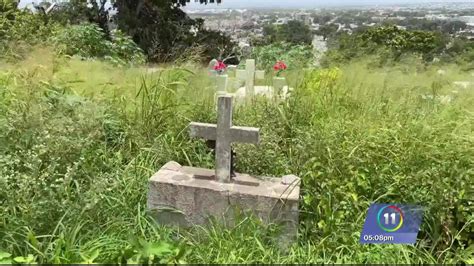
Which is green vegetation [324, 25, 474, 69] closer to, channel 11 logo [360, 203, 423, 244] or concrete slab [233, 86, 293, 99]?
concrete slab [233, 86, 293, 99]

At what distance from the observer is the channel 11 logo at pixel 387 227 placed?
7.86 feet

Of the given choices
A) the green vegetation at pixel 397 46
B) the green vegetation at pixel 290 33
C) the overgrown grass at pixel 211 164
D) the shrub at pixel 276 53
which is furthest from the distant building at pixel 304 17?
the overgrown grass at pixel 211 164

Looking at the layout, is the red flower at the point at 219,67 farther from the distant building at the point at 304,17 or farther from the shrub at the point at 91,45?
the distant building at the point at 304,17

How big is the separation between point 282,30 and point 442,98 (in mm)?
8653

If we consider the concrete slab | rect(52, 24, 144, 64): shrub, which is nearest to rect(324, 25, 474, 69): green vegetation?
the concrete slab

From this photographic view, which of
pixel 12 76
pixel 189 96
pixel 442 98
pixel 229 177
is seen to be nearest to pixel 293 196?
pixel 229 177

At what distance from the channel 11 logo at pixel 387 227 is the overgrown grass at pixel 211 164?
0.31 ft

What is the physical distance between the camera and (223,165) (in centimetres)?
284

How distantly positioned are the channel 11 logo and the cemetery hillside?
0.04 m

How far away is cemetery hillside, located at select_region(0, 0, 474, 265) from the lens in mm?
2518

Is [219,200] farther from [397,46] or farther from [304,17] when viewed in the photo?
[304,17]

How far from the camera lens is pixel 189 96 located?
3.97 metres

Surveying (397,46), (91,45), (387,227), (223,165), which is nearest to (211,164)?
(223,165)

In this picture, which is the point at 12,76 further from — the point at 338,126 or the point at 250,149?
the point at 338,126
